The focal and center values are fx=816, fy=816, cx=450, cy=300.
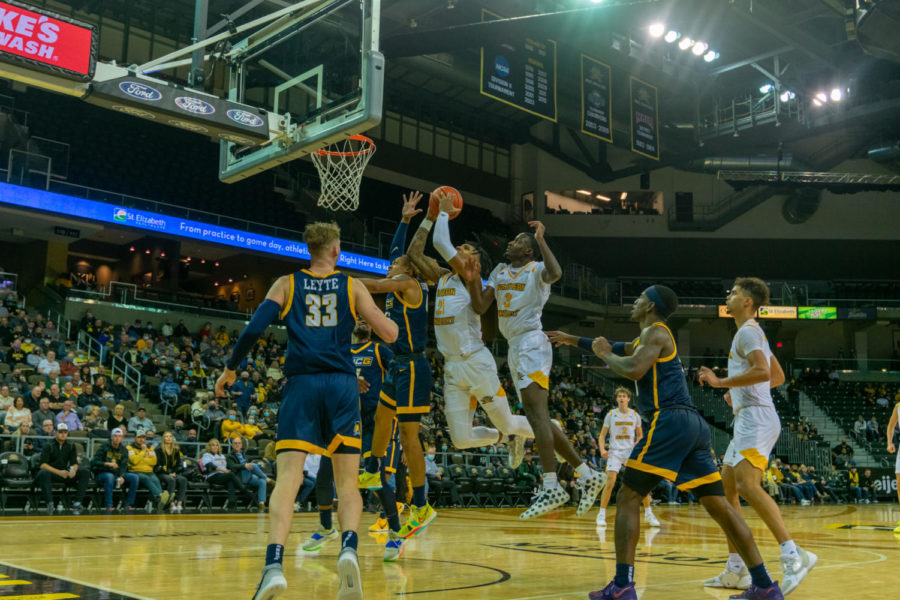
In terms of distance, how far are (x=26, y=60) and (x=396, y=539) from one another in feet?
18.2

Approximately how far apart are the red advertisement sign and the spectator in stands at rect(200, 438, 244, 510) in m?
7.69


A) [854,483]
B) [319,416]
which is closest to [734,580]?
[319,416]

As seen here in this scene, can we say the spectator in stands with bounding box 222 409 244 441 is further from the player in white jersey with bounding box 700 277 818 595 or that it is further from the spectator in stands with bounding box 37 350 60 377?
the player in white jersey with bounding box 700 277 818 595

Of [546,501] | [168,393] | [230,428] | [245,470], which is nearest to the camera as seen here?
[546,501]

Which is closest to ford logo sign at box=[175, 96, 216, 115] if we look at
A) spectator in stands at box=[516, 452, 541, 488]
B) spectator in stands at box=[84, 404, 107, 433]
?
spectator in stands at box=[84, 404, 107, 433]

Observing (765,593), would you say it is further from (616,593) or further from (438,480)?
(438,480)

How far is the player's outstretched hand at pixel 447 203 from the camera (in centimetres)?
674

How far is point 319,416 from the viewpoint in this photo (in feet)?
14.5

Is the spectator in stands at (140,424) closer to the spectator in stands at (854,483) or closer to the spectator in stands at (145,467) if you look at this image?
the spectator in stands at (145,467)

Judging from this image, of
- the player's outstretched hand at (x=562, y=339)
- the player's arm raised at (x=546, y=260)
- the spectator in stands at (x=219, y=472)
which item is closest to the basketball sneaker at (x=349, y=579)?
the player's outstretched hand at (x=562, y=339)

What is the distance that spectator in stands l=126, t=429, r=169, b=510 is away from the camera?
42.1ft

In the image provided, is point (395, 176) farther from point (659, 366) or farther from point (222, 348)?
point (659, 366)

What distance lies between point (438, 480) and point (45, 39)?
36.5 feet

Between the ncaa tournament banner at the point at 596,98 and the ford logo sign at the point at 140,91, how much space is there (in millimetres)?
15147
